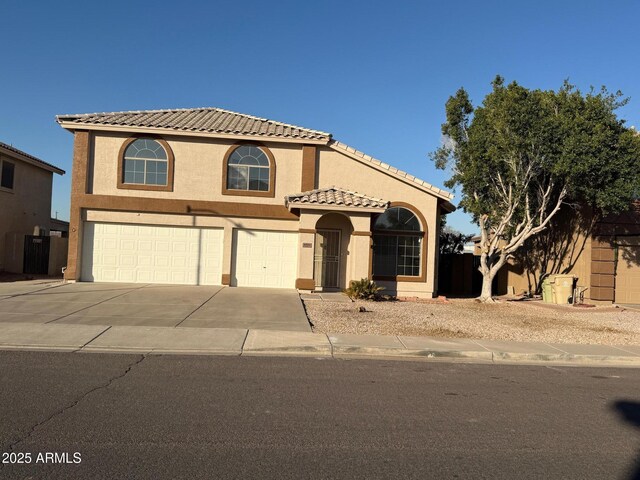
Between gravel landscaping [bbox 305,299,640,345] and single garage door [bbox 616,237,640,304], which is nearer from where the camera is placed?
gravel landscaping [bbox 305,299,640,345]

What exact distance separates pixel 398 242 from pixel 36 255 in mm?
14653

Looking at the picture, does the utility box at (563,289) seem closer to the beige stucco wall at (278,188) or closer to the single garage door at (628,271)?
the single garage door at (628,271)

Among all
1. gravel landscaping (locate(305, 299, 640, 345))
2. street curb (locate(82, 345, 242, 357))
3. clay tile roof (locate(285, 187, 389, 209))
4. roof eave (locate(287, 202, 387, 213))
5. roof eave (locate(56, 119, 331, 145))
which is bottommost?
street curb (locate(82, 345, 242, 357))

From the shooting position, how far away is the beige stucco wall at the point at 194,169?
1916cm

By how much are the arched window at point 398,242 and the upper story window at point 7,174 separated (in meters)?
15.7

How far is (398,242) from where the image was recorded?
19.9 m

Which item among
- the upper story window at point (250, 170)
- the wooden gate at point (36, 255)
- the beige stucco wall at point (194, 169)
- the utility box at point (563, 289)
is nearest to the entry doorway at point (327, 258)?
the beige stucco wall at point (194, 169)

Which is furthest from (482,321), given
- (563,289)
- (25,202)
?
(25,202)

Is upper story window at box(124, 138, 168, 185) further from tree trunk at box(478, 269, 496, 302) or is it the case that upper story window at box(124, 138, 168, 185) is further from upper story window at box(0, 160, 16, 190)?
tree trunk at box(478, 269, 496, 302)

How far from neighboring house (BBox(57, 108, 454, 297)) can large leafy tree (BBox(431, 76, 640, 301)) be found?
2.37 m

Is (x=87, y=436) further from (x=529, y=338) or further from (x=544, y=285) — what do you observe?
(x=544, y=285)

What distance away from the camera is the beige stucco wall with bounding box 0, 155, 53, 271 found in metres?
22.6

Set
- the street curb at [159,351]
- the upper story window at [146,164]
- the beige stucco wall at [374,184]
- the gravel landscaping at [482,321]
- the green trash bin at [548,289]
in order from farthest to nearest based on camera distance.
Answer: the beige stucco wall at [374,184] < the green trash bin at [548,289] < the upper story window at [146,164] < the gravel landscaping at [482,321] < the street curb at [159,351]

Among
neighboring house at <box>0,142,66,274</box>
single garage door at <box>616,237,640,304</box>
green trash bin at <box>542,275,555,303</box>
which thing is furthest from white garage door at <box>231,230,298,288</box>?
single garage door at <box>616,237,640,304</box>
